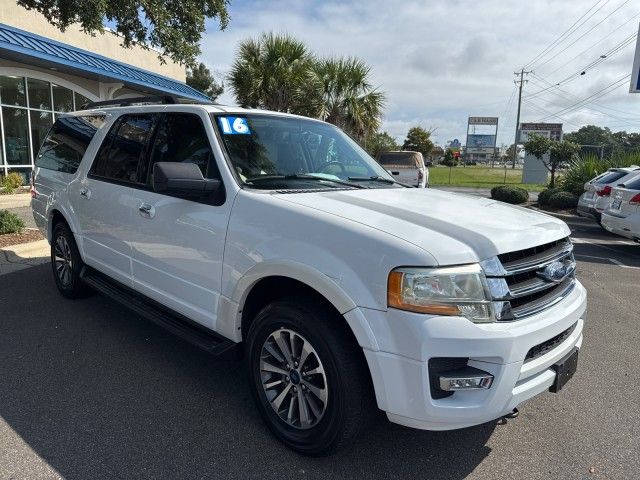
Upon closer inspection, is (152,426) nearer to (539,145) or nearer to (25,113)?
(25,113)

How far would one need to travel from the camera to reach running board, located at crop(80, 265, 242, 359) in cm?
312

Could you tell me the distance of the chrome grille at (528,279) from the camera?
7.61ft

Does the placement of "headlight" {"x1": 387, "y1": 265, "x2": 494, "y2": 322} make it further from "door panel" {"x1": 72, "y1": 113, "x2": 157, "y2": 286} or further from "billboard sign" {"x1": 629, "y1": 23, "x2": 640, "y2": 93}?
"billboard sign" {"x1": 629, "y1": 23, "x2": 640, "y2": 93}

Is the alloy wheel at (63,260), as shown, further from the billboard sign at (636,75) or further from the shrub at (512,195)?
the billboard sign at (636,75)

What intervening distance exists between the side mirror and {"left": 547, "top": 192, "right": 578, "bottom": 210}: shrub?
1547 cm

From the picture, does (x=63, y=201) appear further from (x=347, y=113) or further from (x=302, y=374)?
(x=347, y=113)

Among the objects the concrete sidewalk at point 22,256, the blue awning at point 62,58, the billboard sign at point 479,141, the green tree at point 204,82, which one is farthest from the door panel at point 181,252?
the billboard sign at point 479,141

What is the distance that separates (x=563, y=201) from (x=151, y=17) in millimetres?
13739

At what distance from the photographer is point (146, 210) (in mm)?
3611

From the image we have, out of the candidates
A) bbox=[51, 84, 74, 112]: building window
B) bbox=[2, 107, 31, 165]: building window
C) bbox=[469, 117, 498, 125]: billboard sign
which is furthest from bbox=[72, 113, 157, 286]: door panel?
bbox=[469, 117, 498, 125]: billboard sign

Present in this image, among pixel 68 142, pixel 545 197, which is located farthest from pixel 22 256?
pixel 545 197

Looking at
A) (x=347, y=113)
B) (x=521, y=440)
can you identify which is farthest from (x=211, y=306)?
(x=347, y=113)

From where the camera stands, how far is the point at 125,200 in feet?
12.8

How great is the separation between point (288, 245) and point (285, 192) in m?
0.53
